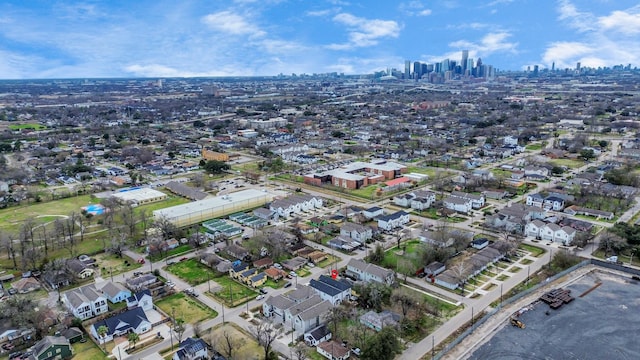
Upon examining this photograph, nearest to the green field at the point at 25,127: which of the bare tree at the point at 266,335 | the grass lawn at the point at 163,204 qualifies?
the grass lawn at the point at 163,204

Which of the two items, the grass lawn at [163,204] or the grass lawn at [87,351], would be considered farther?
the grass lawn at [163,204]

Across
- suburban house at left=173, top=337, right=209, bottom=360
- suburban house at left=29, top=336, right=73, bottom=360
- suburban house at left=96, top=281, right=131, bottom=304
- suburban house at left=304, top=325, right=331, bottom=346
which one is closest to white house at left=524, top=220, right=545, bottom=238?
suburban house at left=304, top=325, right=331, bottom=346

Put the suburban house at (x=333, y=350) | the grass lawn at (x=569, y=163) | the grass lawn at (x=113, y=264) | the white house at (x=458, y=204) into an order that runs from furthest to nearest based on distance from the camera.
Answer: the grass lawn at (x=569, y=163) → the white house at (x=458, y=204) → the grass lawn at (x=113, y=264) → the suburban house at (x=333, y=350)

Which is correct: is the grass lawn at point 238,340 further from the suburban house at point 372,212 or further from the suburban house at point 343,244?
the suburban house at point 372,212

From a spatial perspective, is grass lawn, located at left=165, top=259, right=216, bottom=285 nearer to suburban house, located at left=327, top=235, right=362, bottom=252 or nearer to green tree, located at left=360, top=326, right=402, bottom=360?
suburban house, located at left=327, top=235, right=362, bottom=252

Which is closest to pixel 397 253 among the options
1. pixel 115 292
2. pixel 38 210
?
pixel 115 292

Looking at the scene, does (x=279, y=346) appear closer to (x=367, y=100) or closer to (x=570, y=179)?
(x=570, y=179)

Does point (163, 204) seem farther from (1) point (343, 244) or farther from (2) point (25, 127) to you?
(2) point (25, 127)

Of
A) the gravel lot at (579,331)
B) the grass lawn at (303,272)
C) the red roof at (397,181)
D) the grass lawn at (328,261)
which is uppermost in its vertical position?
the red roof at (397,181)
